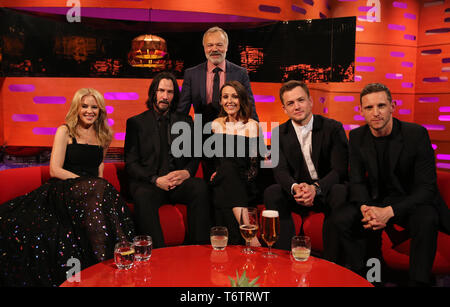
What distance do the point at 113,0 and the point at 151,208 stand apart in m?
3.34

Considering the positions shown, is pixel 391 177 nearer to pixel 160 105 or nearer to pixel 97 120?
pixel 160 105

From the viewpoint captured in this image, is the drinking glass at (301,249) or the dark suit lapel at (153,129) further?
the dark suit lapel at (153,129)

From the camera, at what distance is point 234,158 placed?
287 cm

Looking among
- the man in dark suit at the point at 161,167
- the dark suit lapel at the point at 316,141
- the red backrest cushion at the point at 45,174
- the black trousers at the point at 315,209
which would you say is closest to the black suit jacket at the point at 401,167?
the black trousers at the point at 315,209

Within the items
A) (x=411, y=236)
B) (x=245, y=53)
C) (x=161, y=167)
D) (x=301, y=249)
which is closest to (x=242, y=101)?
(x=161, y=167)

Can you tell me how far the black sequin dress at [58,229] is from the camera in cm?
Answer: 214

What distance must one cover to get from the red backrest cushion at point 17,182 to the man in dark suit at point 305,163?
1629 millimetres

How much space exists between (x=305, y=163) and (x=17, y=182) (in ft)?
6.56

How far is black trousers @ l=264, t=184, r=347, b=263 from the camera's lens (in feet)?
7.64

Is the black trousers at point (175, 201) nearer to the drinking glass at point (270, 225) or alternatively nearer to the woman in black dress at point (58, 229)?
the woman in black dress at point (58, 229)

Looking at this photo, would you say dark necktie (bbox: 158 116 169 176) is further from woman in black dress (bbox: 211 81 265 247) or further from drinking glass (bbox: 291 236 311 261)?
drinking glass (bbox: 291 236 311 261)

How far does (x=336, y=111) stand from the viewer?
619 cm

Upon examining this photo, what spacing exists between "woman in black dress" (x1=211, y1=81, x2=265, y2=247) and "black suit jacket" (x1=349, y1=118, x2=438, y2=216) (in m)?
0.75
